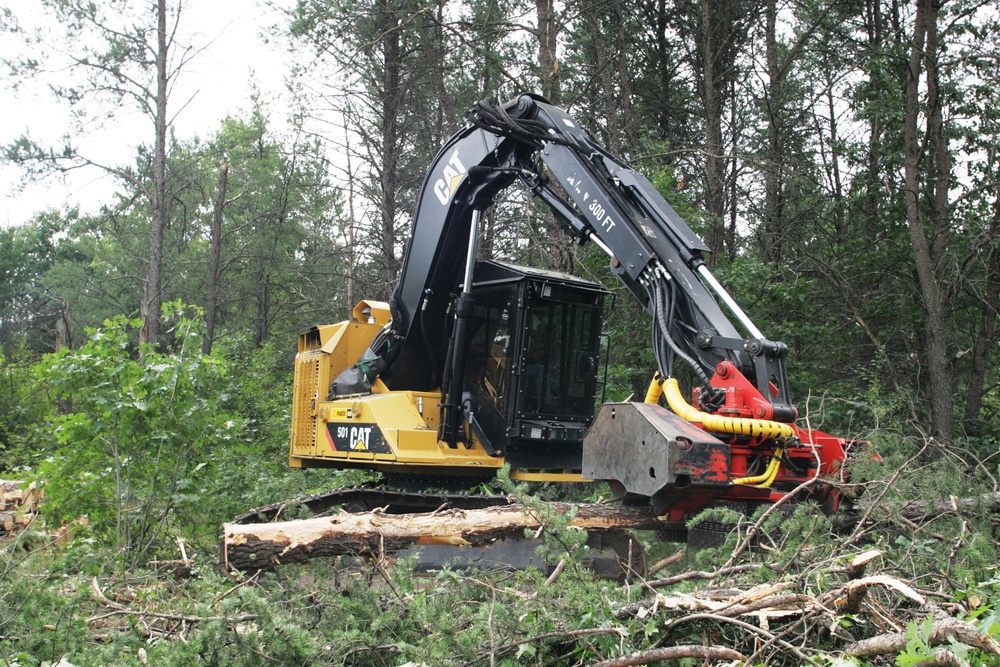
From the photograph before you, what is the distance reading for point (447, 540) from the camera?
4824 mm

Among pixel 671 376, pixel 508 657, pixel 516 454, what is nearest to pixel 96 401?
pixel 516 454

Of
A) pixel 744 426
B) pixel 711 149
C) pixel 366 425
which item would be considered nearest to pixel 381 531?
pixel 744 426

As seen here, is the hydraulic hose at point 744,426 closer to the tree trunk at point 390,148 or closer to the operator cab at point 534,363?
the operator cab at point 534,363

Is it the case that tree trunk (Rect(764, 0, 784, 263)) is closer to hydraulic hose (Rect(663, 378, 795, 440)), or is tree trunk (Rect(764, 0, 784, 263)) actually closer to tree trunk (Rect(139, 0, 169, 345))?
hydraulic hose (Rect(663, 378, 795, 440))

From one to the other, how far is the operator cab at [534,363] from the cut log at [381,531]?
196 centimetres

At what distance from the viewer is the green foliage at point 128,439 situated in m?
7.00

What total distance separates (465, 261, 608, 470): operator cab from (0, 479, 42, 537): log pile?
5.37 meters

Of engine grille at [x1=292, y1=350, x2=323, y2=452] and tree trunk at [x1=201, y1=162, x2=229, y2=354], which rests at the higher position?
tree trunk at [x1=201, y1=162, x2=229, y2=354]

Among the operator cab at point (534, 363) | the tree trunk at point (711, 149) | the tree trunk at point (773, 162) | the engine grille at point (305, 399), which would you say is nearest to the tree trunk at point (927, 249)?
the tree trunk at point (773, 162)

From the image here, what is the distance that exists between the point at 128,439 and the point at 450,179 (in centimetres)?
354

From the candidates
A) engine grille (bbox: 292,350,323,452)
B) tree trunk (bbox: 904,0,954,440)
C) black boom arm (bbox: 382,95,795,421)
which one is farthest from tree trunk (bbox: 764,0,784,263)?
engine grille (bbox: 292,350,323,452)

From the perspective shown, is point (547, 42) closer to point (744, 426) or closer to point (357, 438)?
point (357, 438)

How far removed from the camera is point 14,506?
9.80 metres

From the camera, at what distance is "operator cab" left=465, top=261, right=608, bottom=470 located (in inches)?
276
